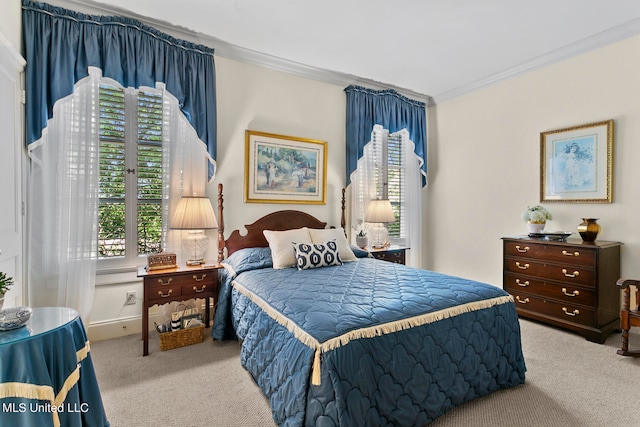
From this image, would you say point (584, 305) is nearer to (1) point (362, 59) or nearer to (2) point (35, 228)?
(1) point (362, 59)

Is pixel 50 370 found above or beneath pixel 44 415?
above

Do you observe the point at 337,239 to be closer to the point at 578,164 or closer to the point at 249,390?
the point at 249,390

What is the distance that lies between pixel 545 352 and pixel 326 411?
2.36 meters

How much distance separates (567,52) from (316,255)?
3577 mm

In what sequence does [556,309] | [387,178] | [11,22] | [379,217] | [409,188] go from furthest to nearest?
[409,188], [387,178], [379,217], [556,309], [11,22]

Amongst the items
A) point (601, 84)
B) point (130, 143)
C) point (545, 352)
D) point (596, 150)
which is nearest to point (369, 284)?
point (545, 352)

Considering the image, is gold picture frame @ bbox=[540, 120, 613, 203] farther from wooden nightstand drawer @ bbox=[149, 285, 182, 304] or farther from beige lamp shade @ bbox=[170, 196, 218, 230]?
wooden nightstand drawer @ bbox=[149, 285, 182, 304]

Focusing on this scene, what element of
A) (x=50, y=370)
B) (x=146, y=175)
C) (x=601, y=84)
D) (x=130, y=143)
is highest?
(x=601, y=84)

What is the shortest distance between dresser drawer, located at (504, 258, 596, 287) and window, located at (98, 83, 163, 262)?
3876 millimetres

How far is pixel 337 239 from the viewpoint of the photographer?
3.50 metres

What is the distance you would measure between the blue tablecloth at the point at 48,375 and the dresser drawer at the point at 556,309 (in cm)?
392

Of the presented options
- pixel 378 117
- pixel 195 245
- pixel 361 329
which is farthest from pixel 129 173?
pixel 378 117

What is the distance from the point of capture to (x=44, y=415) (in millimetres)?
1329

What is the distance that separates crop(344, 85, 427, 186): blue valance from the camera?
14.1 ft
